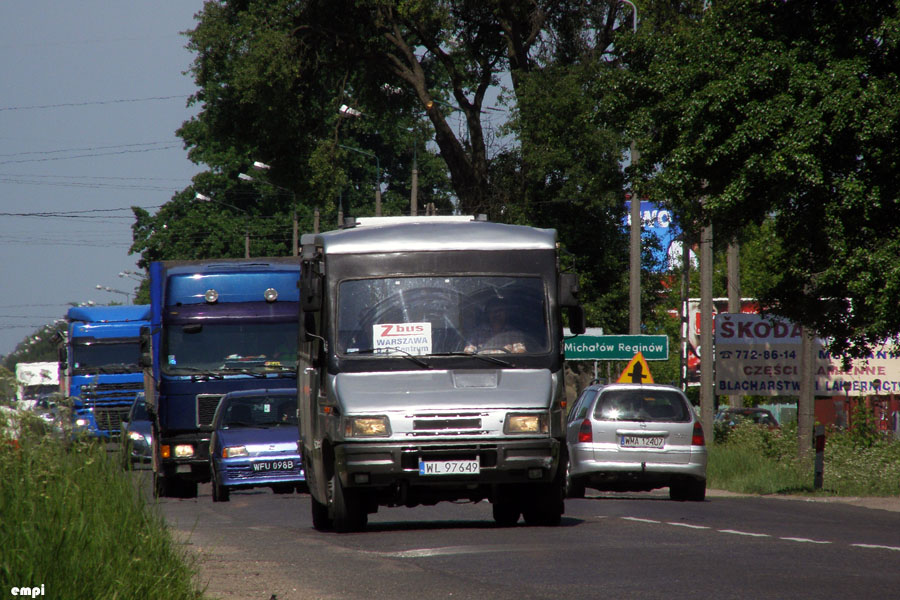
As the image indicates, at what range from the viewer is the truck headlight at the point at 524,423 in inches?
548

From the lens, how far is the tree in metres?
20.8

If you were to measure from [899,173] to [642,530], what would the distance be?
28.0 feet

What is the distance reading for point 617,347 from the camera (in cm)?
3422

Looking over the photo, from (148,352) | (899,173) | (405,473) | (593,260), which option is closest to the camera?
(405,473)

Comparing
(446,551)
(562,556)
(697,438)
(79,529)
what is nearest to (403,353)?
(446,551)

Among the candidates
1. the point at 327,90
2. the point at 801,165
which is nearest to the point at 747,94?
the point at 801,165

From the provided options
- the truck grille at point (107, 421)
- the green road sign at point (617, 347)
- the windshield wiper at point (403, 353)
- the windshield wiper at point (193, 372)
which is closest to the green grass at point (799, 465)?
the green road sign at point (617, 347)

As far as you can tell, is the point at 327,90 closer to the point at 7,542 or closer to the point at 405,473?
the point at 405,473

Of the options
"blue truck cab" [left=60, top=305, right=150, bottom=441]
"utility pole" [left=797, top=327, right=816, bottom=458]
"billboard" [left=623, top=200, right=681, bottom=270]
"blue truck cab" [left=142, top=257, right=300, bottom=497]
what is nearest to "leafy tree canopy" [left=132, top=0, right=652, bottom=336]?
"billboard" [left=623, top=200, right=681, bottom=270]

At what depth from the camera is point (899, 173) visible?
20891 mm

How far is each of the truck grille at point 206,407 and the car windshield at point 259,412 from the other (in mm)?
1063

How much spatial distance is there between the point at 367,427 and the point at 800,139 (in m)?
9.64

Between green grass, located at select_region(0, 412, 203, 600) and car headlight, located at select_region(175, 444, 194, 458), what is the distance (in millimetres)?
15096

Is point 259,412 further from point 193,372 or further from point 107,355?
point 107,355
